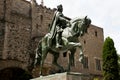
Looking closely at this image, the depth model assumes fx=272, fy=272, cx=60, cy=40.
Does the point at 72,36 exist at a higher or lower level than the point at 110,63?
higher

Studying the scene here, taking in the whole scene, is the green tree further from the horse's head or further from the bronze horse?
the horse's head

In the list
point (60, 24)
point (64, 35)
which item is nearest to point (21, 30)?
point (60, 24)

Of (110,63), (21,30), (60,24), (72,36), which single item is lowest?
(110,63)

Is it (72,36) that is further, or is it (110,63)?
(110,63)

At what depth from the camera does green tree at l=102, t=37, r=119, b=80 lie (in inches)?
965

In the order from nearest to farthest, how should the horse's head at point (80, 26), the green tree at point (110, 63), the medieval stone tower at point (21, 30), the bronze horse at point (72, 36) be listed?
the bronze horse at point (72, 36) < the horse's head at point (80, 26) < the medieval stone tower at point (21, 30) < the green tree at point (110, 63)

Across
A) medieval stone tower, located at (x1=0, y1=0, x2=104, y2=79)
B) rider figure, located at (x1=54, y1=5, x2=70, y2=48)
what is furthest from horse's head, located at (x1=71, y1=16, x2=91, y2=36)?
medieval stone tower, located at (x1=0, y1=0, x2=104, y2=79)

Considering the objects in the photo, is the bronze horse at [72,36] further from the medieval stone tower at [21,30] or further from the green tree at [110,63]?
Answer: the green tree at [110,63]

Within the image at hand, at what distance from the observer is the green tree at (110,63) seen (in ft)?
80.4

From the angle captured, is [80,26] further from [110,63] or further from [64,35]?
[110,63]

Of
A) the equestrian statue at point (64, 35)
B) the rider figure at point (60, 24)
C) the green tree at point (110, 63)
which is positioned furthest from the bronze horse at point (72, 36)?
the green tree at point (110, 63)

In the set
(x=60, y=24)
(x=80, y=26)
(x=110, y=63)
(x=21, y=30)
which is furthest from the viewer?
(x=21, y=30)

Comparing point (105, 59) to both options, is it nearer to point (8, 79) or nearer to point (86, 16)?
point (8, 79)

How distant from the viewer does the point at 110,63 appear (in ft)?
81.6
